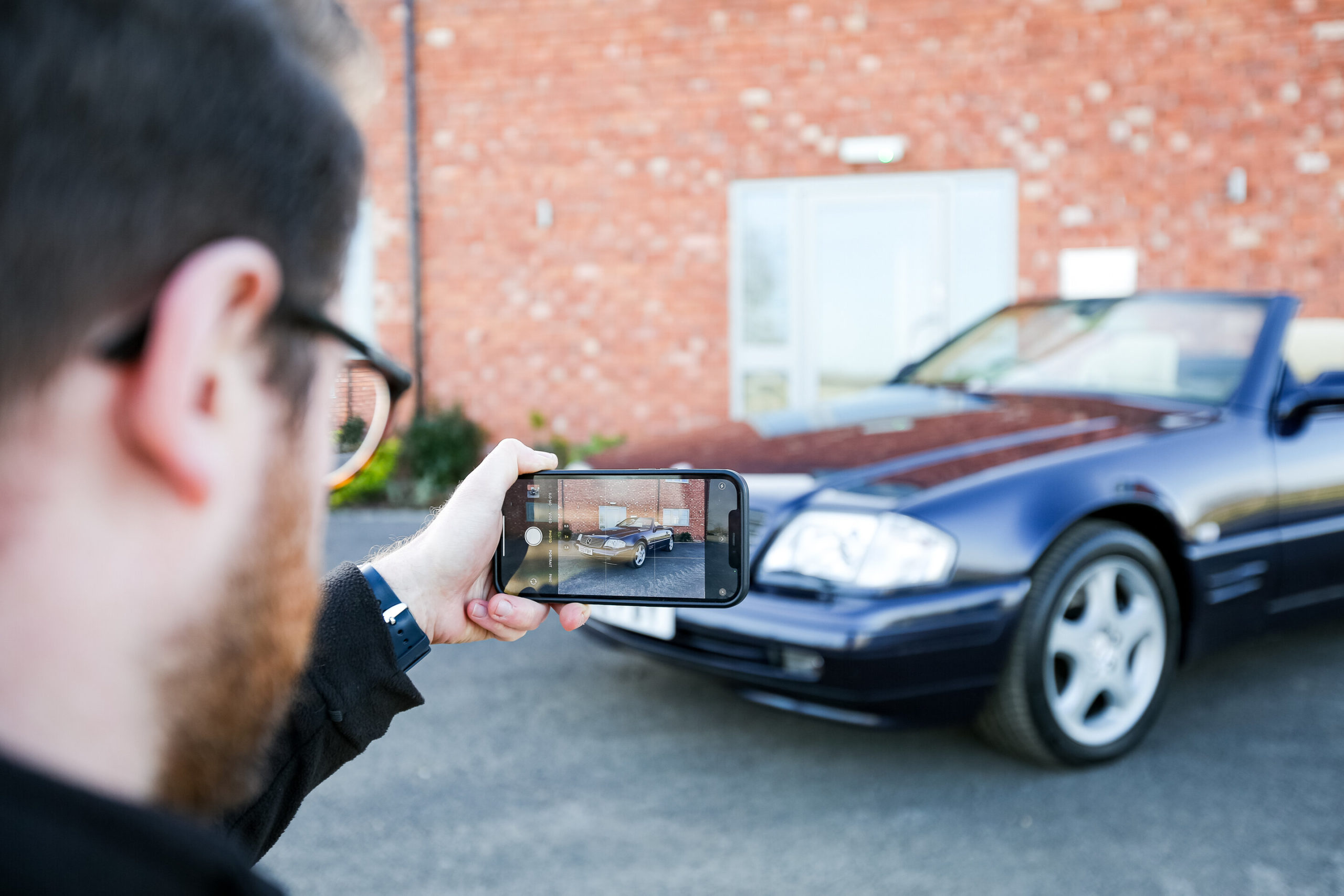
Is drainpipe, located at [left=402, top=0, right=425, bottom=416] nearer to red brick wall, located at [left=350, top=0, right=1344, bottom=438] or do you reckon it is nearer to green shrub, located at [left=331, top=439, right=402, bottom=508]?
red brick wall, located at [left=350, top=0, right=1344, bottom=438]

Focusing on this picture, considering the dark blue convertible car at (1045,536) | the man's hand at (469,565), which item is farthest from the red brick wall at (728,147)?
the man's hand at (469,565)

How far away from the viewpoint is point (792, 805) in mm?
2709

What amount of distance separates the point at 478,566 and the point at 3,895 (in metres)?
1.03

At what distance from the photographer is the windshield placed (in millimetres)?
3703

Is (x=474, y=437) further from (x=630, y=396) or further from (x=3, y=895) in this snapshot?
(x=3, y=895)

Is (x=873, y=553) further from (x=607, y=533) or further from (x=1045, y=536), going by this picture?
(x=607, y=533)

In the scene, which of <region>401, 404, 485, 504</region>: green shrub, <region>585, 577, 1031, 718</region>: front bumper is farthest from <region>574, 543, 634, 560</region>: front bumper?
<region>401, 404, 485, 504</region>: green shrub

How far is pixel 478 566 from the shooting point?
1552 millimetres

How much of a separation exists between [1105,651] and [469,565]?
2.21 m

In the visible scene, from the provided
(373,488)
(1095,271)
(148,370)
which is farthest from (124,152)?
(1095,271)

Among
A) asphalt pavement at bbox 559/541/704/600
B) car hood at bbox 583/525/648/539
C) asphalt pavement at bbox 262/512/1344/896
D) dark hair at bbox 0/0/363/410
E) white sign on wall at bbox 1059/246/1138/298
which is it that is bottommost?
asphalt pavement at bbox 262/512/1344/896

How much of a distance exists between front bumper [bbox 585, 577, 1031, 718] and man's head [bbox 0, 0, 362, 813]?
Result: 212cm

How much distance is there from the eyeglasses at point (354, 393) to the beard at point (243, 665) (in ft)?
0.32

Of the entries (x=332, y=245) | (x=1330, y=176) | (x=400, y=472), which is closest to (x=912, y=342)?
(x=1330, y=176)
